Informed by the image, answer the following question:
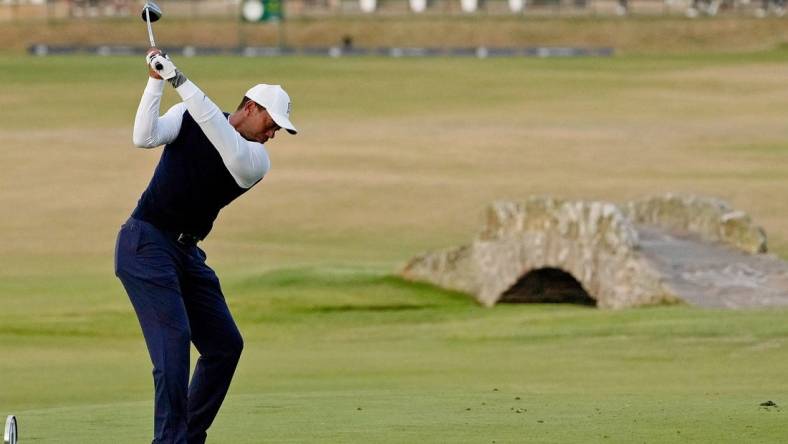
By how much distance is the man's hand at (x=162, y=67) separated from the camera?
8062 mm

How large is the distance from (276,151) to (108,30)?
175 ft

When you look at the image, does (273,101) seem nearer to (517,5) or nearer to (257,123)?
(257,123)

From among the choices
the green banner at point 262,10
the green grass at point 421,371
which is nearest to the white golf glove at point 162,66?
the green grass at point 421,371

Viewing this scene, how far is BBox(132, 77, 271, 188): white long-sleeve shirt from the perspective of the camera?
8.10 meters

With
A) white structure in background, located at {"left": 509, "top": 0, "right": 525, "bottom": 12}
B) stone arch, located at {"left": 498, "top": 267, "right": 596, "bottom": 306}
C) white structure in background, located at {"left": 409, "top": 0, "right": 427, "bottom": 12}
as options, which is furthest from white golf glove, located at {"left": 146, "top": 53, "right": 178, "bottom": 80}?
white structure in background, located at {"left": 409, "top": 0, "right": 427, "bottom": 12}

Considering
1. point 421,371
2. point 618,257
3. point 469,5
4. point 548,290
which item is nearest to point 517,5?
point 469,5

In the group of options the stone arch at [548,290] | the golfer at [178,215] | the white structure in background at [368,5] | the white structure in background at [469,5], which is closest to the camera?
the golfer at [178,215]

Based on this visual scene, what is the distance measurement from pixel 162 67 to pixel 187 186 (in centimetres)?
63

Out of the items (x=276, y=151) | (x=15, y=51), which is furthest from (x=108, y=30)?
(x=276, y=151)

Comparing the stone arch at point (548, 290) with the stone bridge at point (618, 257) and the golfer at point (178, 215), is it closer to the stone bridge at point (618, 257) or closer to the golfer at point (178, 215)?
the stone bridge at point (618, 257)

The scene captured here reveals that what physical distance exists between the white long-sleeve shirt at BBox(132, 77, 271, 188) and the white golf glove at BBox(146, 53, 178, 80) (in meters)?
0.06

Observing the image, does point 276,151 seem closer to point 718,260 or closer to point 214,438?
point 718,260

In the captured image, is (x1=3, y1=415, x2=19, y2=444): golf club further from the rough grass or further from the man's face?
the rough grass

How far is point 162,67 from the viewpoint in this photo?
26.5ft
